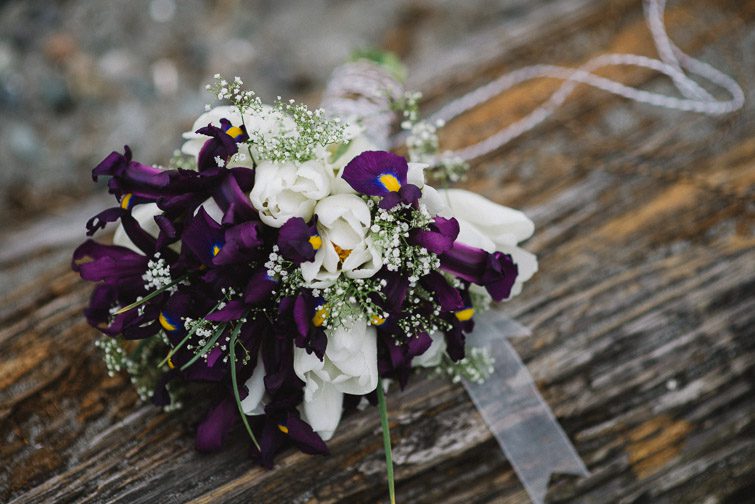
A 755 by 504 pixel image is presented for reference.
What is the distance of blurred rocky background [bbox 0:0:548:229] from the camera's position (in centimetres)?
300

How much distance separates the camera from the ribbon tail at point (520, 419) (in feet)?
5.46

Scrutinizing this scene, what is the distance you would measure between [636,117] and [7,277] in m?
2.16

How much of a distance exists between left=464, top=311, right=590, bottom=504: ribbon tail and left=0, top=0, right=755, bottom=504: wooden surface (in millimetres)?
44

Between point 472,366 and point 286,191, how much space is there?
2.26 feet

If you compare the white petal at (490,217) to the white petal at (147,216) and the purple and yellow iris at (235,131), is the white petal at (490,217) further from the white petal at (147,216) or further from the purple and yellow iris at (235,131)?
the white petal at (147,216)

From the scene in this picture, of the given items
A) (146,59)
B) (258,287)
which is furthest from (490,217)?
(146,59)

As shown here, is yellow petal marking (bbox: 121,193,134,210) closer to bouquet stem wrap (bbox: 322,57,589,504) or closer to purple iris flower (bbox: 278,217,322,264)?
purple iris flower (bbox: 278,217,322,264)

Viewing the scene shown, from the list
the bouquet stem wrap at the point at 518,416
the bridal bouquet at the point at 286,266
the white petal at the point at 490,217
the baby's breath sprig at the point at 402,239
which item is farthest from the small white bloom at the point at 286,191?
the bouquet stem wrap at the point at 518,416

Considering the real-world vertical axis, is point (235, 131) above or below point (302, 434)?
above

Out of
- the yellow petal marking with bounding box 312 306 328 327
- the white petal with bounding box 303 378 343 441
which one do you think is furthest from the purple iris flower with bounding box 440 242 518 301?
the white petal with bounding box 303 378 343 441

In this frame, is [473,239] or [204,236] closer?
[204,236]

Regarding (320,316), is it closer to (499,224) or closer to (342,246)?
(342,246)

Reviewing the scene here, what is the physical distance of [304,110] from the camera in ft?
4.32

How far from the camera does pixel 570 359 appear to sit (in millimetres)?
1768
